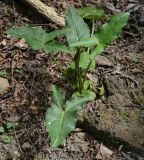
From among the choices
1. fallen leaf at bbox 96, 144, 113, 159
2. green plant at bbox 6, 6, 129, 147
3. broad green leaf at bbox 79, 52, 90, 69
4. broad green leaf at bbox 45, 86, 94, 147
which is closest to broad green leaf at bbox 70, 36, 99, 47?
green plant at bbox 6, 6, 129, 147

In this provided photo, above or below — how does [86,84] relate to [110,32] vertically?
below

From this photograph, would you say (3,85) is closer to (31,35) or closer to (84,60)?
(31,35)

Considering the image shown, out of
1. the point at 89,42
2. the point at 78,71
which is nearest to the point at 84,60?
the point at 78,71

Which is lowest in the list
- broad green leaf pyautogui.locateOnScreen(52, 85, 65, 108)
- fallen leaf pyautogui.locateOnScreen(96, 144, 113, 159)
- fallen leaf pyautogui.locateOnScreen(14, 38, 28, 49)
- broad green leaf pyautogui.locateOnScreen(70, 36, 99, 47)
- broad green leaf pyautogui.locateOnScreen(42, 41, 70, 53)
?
fallen leaf pyautogui.locateOnScreen(96, 144, 113, 159)

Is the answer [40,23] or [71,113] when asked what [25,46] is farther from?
[71,113]

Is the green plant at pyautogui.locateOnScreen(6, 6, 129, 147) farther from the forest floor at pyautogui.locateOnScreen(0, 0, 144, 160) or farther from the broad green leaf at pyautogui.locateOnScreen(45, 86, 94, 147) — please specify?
the forest floor at pyautogui.locateOnScreen(0, 0, 144, 160)
